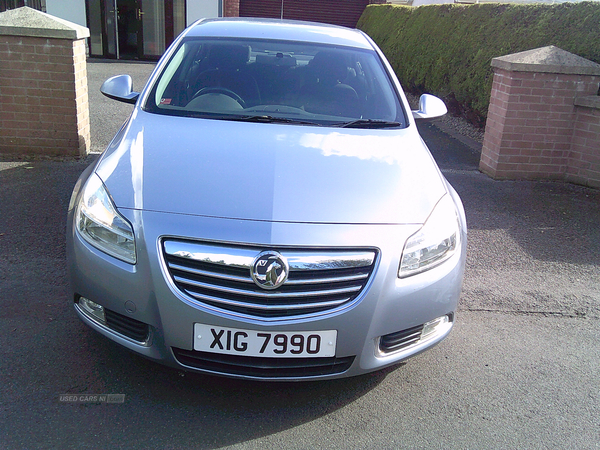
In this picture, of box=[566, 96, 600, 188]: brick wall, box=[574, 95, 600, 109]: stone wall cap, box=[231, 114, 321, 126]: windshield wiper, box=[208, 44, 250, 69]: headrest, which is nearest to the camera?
box=[231, 114, 321, 126]: windshield wiper

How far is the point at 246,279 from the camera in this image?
235cm

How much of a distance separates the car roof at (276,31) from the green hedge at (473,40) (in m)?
3.79

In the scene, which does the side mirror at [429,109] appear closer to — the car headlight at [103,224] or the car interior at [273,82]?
the car interior at [273,82]

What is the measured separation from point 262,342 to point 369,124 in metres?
1.68

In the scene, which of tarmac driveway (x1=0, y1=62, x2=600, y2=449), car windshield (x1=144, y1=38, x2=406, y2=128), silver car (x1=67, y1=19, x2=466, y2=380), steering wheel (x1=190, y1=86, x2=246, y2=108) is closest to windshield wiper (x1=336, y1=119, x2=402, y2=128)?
car windshield (x1=144, y1=38, x2=406, y2=128)

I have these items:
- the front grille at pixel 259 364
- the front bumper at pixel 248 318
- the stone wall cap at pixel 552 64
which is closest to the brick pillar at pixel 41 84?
the front bumper at pixel 248 318

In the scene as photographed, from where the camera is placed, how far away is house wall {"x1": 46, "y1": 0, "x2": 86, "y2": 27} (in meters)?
16.5

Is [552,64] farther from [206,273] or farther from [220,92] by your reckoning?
[206,273]

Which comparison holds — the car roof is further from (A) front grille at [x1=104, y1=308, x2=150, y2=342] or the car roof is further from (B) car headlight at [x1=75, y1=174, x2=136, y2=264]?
(A) front grille at [x1=104, y1=308, x2=150, y2=342]

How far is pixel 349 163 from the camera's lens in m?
2.96

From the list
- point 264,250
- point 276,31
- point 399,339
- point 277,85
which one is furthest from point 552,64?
point 264,250

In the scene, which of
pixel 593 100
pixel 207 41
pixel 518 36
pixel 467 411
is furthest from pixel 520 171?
pixel 467 411

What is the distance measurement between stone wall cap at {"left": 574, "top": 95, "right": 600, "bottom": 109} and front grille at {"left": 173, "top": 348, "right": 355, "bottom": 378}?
4.89 meters

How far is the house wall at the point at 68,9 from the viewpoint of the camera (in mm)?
16500
